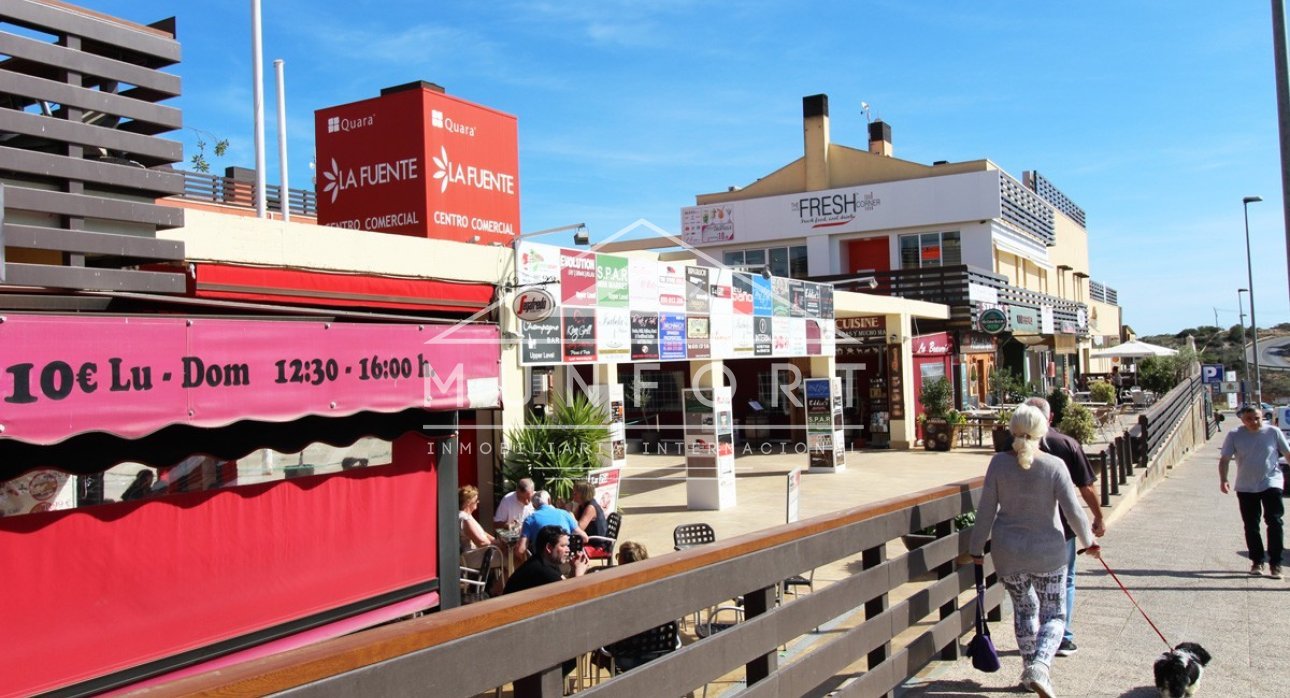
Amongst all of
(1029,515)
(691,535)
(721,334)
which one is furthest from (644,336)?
(1029,515)

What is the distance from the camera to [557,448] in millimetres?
10992

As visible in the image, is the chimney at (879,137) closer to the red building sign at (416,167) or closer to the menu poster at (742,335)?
the menu poster at (742,335)

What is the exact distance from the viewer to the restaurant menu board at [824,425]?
18516 millimetres

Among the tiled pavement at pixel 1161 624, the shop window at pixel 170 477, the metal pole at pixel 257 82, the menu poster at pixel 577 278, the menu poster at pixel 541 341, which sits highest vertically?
the metal pole at pixel 257 82

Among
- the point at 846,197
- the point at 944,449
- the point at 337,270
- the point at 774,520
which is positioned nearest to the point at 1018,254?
the point at 846,197

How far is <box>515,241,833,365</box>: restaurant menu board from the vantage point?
11.4 metres

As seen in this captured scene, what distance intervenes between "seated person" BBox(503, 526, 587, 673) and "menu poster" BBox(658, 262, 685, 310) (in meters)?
7.49

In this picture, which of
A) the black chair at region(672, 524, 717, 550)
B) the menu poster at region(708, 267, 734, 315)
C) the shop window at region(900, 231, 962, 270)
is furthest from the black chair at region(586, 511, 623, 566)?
the shop window at region(900, 231, 962, 270)

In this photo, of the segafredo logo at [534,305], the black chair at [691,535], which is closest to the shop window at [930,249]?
the segafredo logo at [534,305]

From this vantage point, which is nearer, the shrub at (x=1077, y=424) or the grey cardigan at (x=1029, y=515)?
the grey cardigan at (x=1029, y=515)

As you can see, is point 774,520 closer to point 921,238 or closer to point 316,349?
point 316,349

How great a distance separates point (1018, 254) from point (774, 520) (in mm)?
27059

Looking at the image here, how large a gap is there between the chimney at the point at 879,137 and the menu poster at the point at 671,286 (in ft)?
98.9

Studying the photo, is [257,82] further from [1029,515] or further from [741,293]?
[1029,515]
